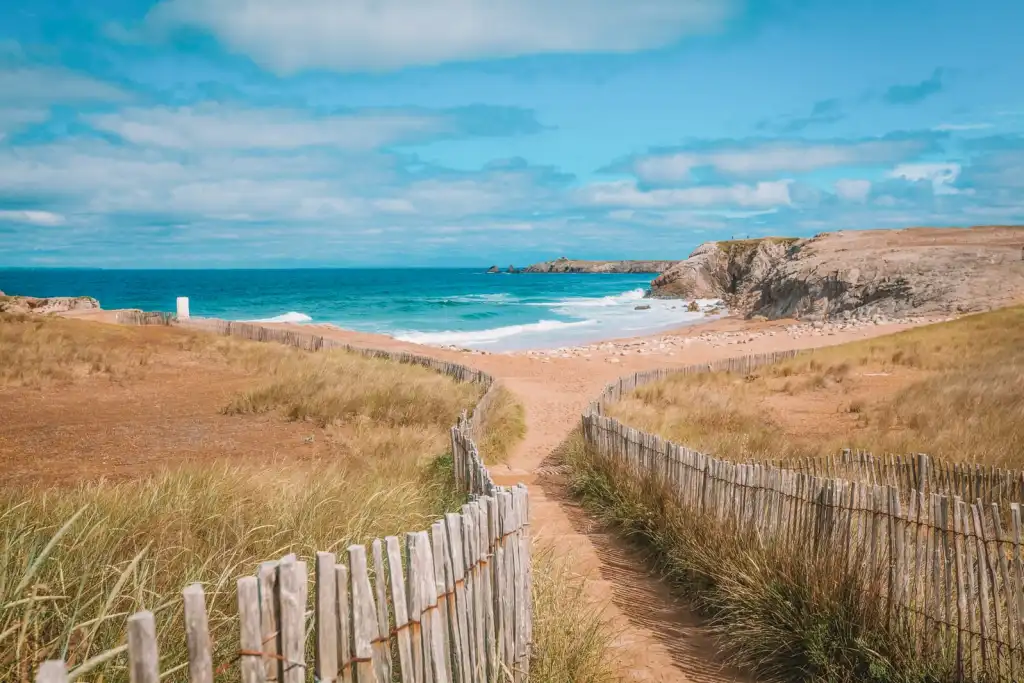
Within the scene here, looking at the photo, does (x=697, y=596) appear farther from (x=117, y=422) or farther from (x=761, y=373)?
(x=761, y=373)

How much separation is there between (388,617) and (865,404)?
11.9 metres

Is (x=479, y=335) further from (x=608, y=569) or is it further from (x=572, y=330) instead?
(x=608, y=569)

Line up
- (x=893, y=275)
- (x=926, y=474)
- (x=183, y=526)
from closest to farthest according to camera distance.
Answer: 1. (x=183, y=526)
2. (x=926, y=474)
3. (x=893, y=275)

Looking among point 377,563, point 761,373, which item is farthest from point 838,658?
point 761,373

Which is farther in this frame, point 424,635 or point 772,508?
point 772,508

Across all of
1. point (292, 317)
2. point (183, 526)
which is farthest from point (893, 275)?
point (292, 317)

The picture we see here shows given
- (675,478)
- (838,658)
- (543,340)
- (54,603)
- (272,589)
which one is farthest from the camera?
(543,340)

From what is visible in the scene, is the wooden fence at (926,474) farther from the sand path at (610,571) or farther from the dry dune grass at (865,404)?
the sand path at (610,571)

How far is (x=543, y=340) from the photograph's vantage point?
1569 inches

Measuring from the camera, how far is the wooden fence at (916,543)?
3.80 metres

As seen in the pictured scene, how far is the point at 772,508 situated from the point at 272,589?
13.3ft

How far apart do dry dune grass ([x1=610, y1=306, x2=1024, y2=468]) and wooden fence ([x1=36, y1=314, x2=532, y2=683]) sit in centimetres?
558

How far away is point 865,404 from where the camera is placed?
12695 mm

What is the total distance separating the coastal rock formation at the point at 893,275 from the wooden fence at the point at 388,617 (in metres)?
36.1
